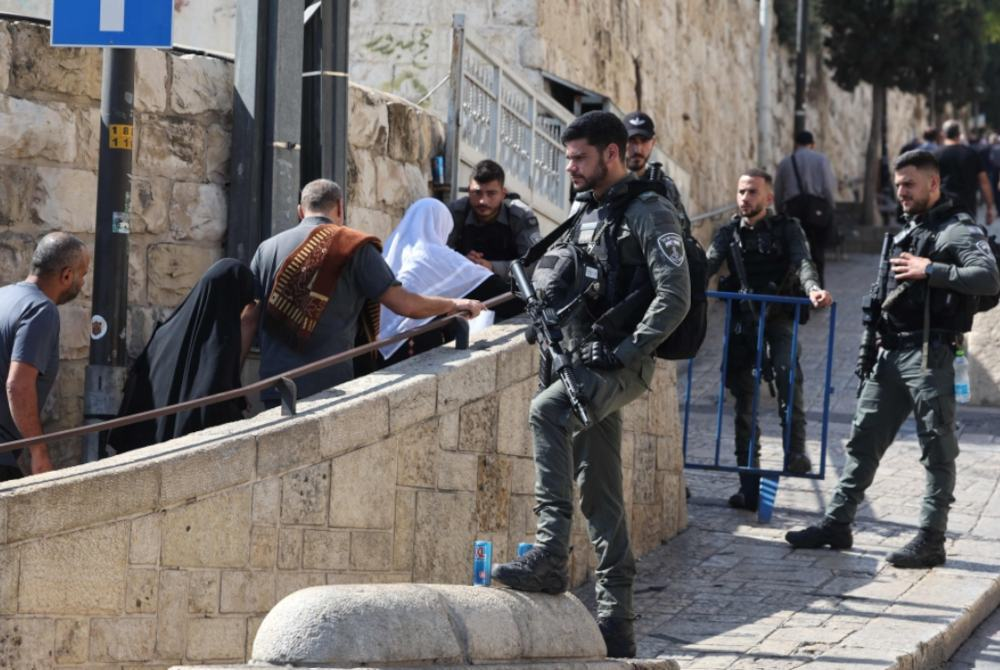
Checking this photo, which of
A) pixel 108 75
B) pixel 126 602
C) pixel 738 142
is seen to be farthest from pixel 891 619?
pixel 738 142

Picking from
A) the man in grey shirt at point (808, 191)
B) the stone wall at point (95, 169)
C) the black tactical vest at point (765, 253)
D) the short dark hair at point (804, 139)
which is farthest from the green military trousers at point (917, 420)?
the short dark hair at point (804, 139)

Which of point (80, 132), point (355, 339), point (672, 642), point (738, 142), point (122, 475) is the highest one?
point (738, 142)

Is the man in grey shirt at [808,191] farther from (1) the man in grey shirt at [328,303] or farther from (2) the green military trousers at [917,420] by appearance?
(1) the man in grey shirt at [328,303]

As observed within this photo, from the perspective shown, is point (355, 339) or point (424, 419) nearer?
point (424, 419)

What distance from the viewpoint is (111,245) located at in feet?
22.0

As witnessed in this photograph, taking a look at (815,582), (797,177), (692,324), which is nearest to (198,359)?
(692,324)

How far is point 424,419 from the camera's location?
267 inches

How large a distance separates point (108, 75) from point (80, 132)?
1.27 metres

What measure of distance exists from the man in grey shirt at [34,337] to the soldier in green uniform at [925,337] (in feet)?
12.5

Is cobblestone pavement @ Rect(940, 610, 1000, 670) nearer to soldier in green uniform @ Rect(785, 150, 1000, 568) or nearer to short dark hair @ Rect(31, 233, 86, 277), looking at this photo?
soldier in green uniform @ Rect(785, 150, 1000, 568)

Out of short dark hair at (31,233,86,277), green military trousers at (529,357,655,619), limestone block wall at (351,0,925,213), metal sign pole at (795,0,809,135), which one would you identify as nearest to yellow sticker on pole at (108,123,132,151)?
short dark hair at (31,233,86,277)

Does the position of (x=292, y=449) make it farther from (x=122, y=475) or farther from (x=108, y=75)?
(x=108, y=75)

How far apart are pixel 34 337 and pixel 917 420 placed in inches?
162

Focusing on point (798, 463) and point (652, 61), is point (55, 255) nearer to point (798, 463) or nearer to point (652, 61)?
point (798, 463)
